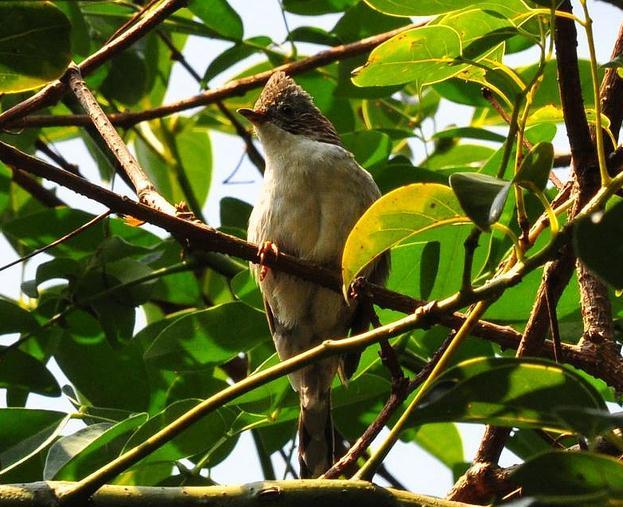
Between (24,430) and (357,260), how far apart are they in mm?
A: 1390

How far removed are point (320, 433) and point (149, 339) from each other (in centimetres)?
90

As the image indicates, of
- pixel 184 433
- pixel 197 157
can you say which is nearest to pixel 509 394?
pixel 184 433

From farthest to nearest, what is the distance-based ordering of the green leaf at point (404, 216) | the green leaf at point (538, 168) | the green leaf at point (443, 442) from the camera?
the green leaf at point (443, 442) < the green leaf at point (404, 216) < the green leaf at point (538, 168)

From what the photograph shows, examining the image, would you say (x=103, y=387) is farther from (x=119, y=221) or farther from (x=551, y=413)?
(x=551, y=413)

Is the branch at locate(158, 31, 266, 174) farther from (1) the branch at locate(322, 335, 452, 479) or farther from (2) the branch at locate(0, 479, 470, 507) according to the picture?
(2) the branch at locate(0, 479, 470, 507)

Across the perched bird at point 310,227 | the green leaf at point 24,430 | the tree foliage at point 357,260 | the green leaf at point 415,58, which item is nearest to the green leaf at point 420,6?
the tree foliage at point 357,260

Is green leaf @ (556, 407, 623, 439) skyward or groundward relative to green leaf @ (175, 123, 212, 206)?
groundward

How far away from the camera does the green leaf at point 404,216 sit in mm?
1912

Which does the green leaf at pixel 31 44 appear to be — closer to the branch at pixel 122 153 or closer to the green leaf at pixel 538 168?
the branch at pixel 122 153

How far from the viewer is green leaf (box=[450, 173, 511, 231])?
63.8 inches

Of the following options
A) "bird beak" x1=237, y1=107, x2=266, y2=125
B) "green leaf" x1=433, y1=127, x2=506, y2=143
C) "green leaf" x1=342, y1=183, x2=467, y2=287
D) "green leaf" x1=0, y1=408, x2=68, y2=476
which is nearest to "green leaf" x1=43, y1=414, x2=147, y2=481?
"green leaf" x1=0, y1=408, x2=68, y2=476

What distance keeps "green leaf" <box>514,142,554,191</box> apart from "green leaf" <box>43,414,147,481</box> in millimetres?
1363

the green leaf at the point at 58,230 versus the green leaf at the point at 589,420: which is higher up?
the green leaf at the point at 58,230

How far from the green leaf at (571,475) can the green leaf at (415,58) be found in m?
1.05
